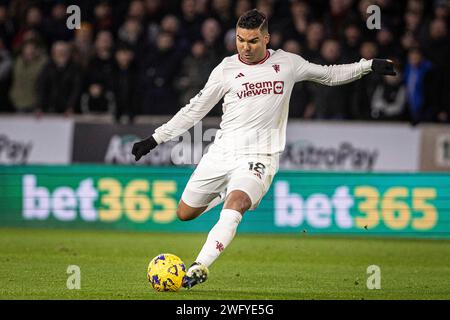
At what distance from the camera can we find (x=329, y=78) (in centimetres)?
938

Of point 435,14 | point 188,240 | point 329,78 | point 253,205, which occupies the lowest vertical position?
point 188,240

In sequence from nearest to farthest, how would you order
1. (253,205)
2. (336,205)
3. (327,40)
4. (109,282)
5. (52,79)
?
(253,205) → (109,282) → (336,205) → (327,40) → (52,79)

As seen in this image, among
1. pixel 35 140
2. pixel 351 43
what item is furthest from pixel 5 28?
pixel 351 43

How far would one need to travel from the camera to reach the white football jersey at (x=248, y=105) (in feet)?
30.0

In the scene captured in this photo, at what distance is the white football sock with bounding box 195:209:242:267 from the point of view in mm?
8477

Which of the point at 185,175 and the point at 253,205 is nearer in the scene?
the point at 253,205

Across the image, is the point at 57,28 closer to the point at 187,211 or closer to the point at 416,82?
the point at 416,82

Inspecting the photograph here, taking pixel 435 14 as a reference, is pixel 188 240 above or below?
below

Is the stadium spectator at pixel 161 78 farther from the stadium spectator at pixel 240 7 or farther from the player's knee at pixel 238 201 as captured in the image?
the player's knee at pixel 238 201

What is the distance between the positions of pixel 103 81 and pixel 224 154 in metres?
8.48

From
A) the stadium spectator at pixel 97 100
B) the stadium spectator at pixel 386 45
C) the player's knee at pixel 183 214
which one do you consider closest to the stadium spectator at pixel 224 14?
the stadium spectator at pixel 97 100

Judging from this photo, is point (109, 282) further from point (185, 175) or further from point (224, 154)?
point (185, 175)

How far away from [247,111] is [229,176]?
23.2 inches
